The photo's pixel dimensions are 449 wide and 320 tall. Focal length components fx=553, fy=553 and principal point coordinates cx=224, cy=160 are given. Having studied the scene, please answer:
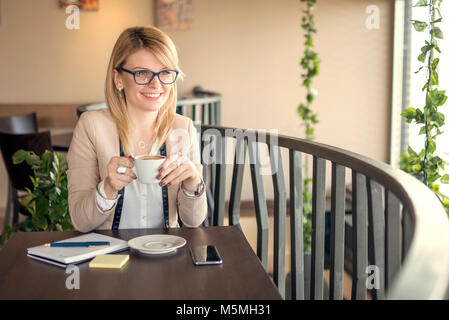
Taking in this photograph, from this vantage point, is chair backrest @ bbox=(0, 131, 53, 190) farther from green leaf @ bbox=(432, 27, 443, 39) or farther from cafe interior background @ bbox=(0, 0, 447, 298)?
green leaf @ bbox=(432, 27, 443, 39)

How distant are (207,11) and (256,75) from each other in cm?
78

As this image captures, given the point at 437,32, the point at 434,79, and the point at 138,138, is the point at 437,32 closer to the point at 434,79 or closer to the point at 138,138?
the point at 434,79

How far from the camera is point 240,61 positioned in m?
5.45

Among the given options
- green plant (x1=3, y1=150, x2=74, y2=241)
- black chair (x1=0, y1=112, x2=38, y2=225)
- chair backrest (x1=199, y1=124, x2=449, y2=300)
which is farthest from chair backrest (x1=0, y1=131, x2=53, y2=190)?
chair backrest (x1=199, y1=124, x2=449, y2=300)

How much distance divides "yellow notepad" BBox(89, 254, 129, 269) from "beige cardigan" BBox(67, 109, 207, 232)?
1.44ft

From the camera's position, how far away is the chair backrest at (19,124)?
4.35 m

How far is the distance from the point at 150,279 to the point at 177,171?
0.46 metres

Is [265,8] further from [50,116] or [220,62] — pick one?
[50,116]

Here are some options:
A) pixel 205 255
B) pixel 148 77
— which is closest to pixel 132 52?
pixel 148 77

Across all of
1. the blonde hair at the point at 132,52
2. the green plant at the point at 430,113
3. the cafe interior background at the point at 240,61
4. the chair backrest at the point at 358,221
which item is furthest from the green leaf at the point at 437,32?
the cafe interior background at the point at 240,61

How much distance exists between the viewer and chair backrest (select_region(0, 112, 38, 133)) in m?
4.35

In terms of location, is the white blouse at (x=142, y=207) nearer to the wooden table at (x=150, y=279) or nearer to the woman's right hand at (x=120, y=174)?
the woman's right hand at (x=120, y=174)

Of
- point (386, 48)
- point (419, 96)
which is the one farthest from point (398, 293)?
point (386, 48)

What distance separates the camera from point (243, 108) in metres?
5.52
